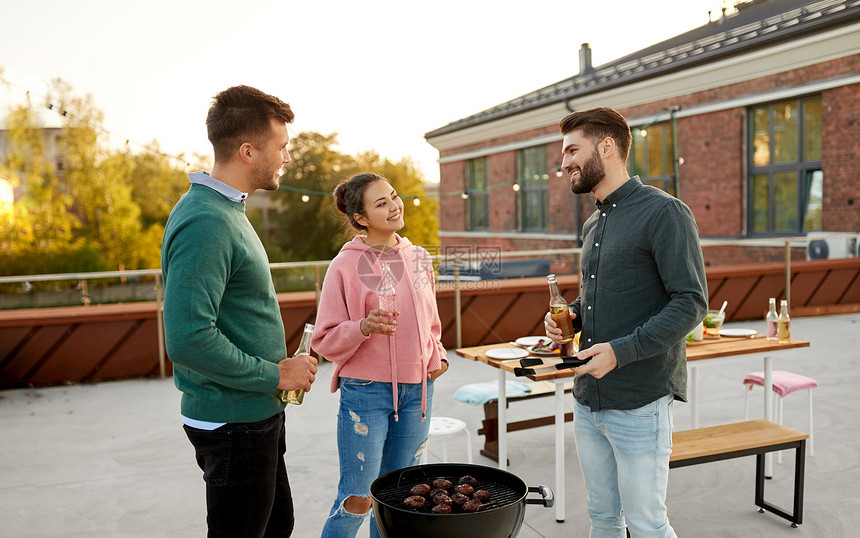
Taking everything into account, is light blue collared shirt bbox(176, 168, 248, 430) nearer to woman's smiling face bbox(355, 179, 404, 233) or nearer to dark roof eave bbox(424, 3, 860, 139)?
woman's smiling face bbox(355, 179, 404, 233)

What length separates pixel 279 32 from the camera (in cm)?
2083

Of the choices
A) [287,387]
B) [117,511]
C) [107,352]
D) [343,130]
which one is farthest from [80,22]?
[287,387]

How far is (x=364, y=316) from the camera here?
256 cm

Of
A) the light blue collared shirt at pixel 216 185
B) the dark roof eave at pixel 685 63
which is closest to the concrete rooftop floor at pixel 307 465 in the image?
the light blue collared shirt at pixel 216 185

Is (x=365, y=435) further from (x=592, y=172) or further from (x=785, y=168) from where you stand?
(x=785, y=168)

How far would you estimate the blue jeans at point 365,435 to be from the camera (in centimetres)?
246

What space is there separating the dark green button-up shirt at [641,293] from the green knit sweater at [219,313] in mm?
1089

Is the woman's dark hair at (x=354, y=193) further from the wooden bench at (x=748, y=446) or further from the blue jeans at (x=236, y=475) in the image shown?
the wooden bench at (x=748, y=446)

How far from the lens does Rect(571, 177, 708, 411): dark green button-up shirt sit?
209 cm

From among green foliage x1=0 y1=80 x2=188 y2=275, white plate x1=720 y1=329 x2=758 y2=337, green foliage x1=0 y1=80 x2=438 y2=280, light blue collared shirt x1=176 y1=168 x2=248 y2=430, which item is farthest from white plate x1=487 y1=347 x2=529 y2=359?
green foliage x1=0 y1=80 x2=188 y2=275

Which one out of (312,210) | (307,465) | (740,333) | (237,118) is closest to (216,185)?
(237,118)

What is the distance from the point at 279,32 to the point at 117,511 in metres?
19.3

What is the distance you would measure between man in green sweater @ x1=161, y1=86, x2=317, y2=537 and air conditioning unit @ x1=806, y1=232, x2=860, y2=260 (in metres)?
11.7

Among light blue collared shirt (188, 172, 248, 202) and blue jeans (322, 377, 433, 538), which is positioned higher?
light blue collared shirt (188, 172, 248, 202)
